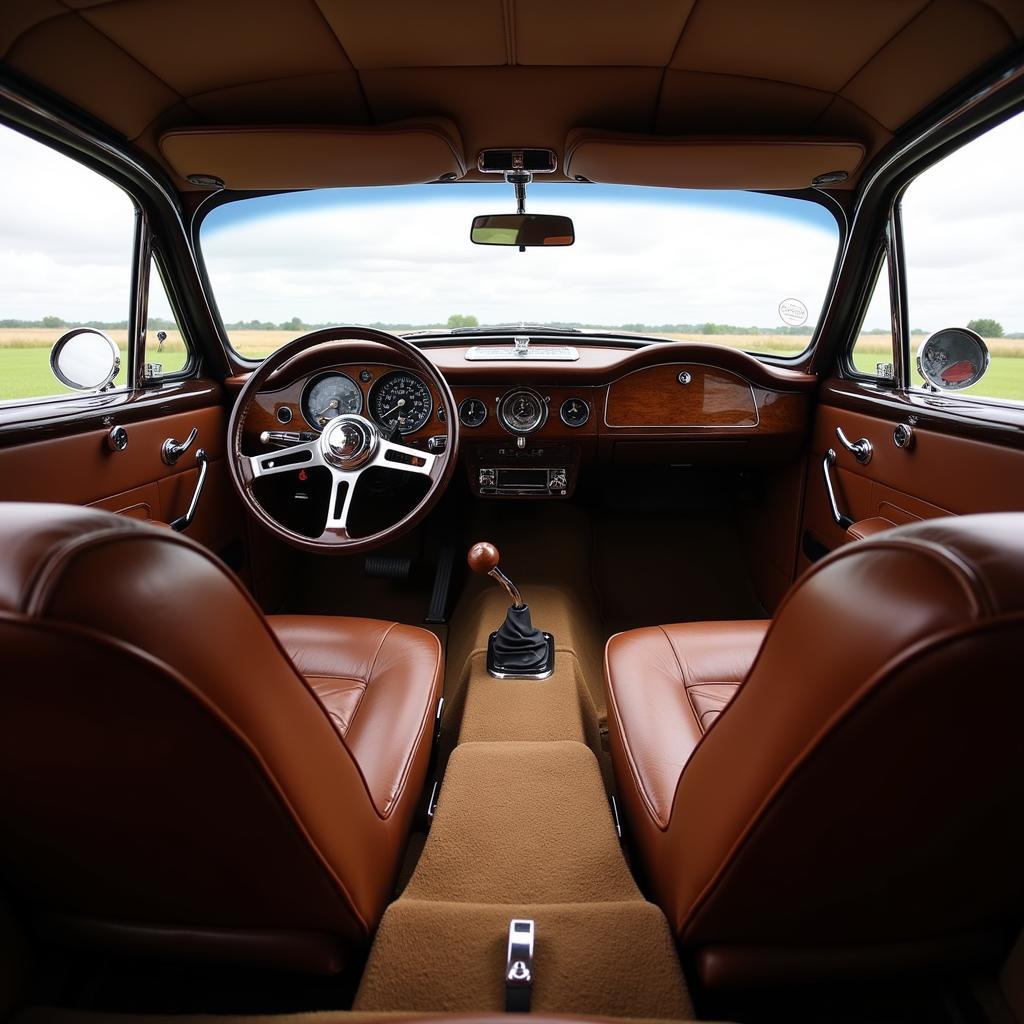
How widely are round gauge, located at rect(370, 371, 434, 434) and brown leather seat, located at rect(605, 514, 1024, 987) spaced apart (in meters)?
2.04

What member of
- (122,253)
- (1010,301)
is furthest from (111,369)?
(1010,301)

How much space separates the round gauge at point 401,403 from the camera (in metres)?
2.68

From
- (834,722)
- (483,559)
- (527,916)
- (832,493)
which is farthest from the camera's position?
(832,493)

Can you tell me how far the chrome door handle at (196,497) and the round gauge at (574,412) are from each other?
147 centimetres

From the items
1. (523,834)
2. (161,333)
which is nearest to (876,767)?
(523,834)

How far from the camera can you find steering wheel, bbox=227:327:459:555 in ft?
6.97

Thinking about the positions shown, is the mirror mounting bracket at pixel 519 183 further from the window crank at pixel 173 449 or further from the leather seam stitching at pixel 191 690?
the leather seam stitching at pixel 191 690

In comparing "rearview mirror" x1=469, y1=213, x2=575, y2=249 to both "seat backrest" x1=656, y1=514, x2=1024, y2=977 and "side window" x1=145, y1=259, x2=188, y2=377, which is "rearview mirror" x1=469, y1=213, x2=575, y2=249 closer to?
"side window" x1=145, y1=259, x2=188, y2=377

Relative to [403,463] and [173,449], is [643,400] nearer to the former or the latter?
[403,463]

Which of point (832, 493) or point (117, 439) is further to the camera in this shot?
point (832, 493)

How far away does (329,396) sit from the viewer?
2705 mm

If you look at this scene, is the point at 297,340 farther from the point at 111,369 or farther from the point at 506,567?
the point at 506,567

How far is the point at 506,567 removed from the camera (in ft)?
10.4

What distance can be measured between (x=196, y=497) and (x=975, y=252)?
2.84 meters
